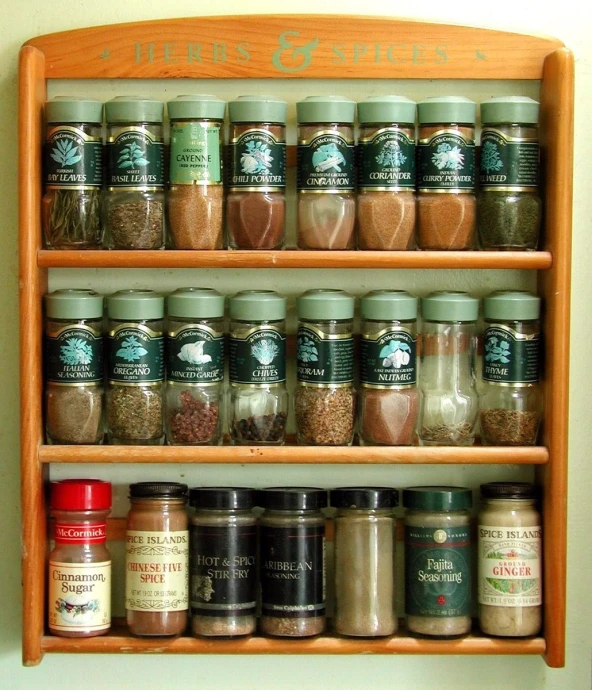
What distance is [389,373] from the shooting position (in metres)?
1.76

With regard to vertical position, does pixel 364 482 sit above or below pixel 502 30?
below

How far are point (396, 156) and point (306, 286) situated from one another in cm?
29

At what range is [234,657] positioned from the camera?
6.28 ft

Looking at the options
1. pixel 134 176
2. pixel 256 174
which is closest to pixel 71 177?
pixel 134 176

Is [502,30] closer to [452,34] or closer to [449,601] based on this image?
[452,34]

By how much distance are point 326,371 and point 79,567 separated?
1.72ft

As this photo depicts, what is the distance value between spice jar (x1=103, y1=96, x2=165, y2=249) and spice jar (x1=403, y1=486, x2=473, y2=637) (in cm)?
64

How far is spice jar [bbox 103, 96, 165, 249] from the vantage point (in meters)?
1.76

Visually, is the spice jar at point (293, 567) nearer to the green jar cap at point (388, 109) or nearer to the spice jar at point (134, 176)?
the spice jar at point (134, 176)

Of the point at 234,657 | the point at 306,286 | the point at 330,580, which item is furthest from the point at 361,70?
the point at 234,657

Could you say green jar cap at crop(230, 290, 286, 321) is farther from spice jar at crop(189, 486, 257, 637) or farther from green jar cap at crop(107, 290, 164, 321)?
spice jar at crop(189, 486, 257, 637)

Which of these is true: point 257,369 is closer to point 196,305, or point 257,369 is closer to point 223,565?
point 196,305

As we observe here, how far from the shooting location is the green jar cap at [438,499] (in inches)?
69.3

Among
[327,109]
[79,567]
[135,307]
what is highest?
[327,109]
